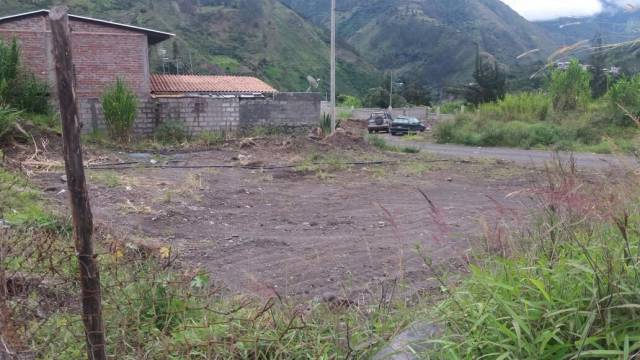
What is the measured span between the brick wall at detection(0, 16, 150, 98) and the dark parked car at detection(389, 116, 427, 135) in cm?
1556

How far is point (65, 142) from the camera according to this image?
6.61 feet

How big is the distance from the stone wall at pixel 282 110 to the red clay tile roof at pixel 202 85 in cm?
375

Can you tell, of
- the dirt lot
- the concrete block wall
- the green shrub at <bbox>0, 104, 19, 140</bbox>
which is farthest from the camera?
the concrete block wall

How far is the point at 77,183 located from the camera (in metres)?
2.05

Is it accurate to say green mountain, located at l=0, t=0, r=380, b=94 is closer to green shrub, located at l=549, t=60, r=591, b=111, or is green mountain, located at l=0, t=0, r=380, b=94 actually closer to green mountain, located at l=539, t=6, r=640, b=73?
green shrub, located at l=549, t=60, r=591, b=111

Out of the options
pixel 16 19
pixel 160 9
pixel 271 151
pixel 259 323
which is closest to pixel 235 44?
pixel 160 9

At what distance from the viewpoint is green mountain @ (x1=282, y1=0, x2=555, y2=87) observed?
2889 inches

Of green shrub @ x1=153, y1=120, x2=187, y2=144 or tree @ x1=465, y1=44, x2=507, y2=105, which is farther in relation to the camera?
tree @ x1=465, y1=44, x2=507, y2=105

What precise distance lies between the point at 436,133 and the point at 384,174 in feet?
47.4

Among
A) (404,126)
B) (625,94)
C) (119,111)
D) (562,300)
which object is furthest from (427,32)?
(562,300)

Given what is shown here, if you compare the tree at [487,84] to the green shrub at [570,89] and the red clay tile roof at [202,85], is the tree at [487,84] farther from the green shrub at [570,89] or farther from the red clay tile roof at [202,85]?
the red clay tile roof at [202,85]

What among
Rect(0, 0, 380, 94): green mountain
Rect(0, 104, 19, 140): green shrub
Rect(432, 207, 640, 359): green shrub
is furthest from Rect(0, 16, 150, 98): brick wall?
Rect(0, 0, 380, 94): green mountain

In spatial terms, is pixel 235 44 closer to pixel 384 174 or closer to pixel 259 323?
pixel 384 174

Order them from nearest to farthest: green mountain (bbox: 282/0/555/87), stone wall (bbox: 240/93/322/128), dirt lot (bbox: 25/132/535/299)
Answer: dirt lot (bbox: 25/132/535/299) → stone wall (bbox: 240/93/322/128) → green mountain (bbox: 282/0/555/87)
